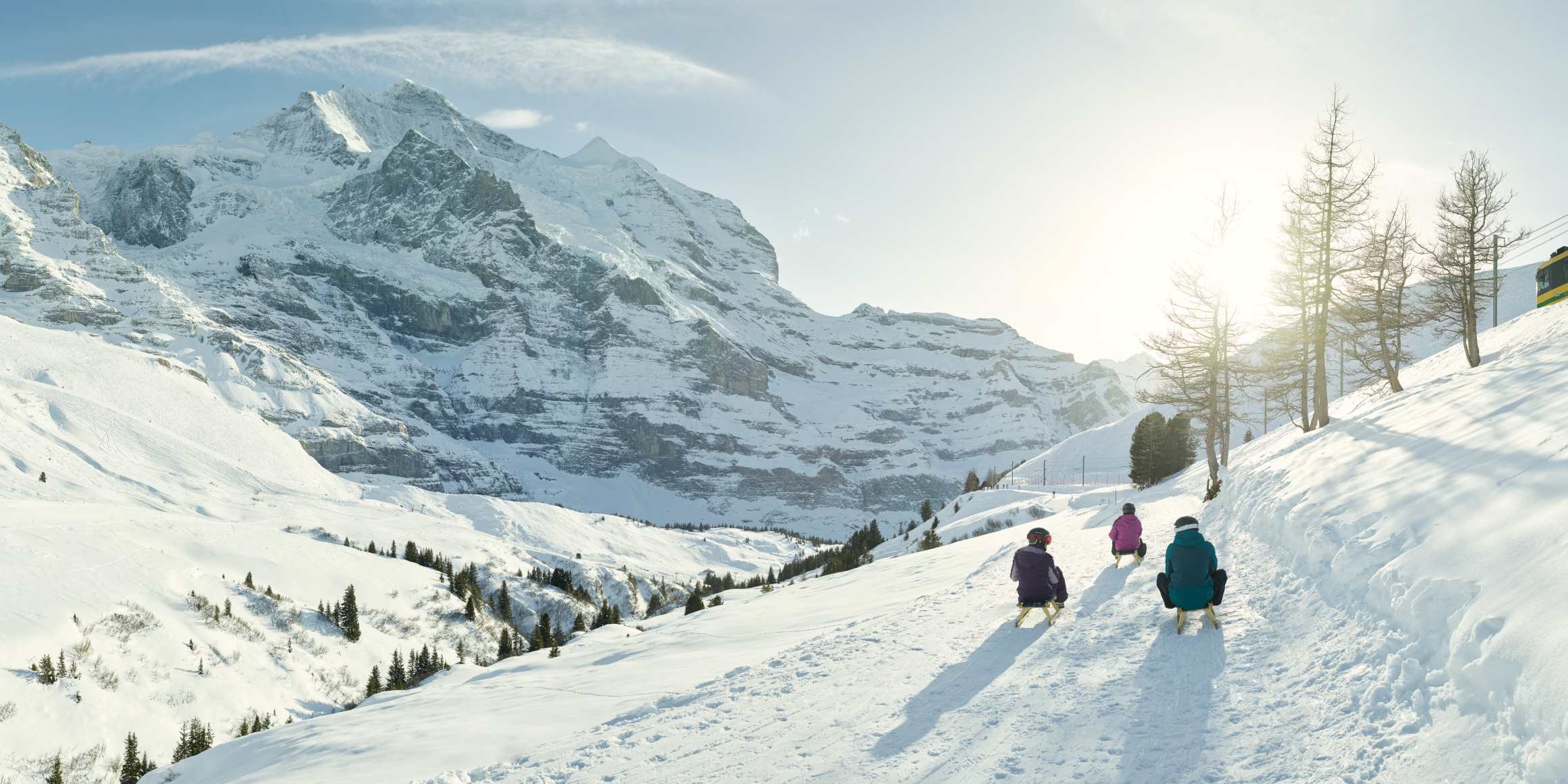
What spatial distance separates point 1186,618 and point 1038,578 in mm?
2038

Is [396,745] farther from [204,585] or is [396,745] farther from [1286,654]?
[204,585]

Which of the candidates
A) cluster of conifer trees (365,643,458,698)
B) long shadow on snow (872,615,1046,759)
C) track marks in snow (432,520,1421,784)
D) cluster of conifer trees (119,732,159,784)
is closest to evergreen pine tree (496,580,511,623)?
cluster of conifer trees (365,643,458,698)

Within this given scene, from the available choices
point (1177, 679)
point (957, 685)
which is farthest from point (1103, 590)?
point (957, 685)

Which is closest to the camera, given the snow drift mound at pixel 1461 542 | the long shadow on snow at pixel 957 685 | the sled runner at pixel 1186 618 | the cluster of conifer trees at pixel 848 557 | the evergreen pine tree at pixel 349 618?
the snow drift mound at pixel 1461 542

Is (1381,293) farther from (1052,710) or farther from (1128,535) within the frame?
(1052,710)

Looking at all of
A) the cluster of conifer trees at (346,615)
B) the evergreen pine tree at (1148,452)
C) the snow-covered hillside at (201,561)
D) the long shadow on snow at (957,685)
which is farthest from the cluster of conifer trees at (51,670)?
the evergreen pine tree at (1148,452)

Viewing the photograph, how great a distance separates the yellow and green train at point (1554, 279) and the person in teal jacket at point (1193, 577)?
34578mm

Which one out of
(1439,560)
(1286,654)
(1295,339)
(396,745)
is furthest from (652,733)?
(1295,339)

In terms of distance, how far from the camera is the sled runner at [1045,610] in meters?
11.2

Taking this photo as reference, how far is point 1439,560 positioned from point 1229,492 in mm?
15379

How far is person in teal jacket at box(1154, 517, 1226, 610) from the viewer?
9.73 metres

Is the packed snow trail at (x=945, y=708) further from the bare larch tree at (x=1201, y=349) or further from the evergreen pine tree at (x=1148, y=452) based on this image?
the evergreen pine tree at (x=1148, y=452)

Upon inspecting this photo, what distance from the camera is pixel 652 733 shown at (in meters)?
8.52

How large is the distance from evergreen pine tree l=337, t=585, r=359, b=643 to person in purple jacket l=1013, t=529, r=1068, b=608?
74.1 metres
